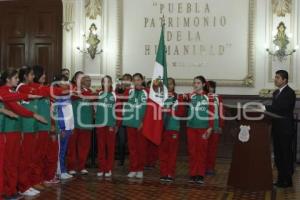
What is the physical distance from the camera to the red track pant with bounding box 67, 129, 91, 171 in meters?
7.81

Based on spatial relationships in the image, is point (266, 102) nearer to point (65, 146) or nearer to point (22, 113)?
point (65, 146)

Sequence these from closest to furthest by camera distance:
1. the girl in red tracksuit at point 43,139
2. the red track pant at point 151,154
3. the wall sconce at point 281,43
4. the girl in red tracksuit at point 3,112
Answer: the girl in red tracksuit at point 3,112
the girl in red tracksuit at point 43,139
the red track pant at point 151,154
the wall sconce at point 281,43

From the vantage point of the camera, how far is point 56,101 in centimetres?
722

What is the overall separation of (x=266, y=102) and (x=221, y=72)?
3.71 feet

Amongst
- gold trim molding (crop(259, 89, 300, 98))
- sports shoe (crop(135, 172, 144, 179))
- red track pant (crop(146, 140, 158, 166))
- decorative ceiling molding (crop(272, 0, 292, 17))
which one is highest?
decorative ceiling molding (crop(272, 0, 292, 17))

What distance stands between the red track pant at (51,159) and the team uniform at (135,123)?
1.22 m

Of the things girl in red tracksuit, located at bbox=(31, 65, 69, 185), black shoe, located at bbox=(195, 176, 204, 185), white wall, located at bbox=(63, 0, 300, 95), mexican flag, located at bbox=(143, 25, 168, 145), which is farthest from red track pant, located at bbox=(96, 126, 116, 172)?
white wall, located at bbox=(63, 0, 300, 95)

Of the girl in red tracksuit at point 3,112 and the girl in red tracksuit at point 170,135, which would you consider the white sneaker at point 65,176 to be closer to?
the girl in red tracksuit at point 170,135

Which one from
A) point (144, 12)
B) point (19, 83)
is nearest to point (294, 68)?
point (144, 12)

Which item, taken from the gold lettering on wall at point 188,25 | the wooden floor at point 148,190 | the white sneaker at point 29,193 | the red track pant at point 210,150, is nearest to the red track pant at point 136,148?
the wooden floor at point 148,190

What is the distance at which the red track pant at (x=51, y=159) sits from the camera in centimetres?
699

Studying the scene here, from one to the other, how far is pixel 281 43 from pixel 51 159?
5.22 metres

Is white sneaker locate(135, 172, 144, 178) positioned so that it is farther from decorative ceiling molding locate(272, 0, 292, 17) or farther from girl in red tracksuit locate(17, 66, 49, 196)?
decorative ceiling molding locate(272, 0, 292, 17)

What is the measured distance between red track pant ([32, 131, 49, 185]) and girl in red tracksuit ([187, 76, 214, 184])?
82.4 inches
